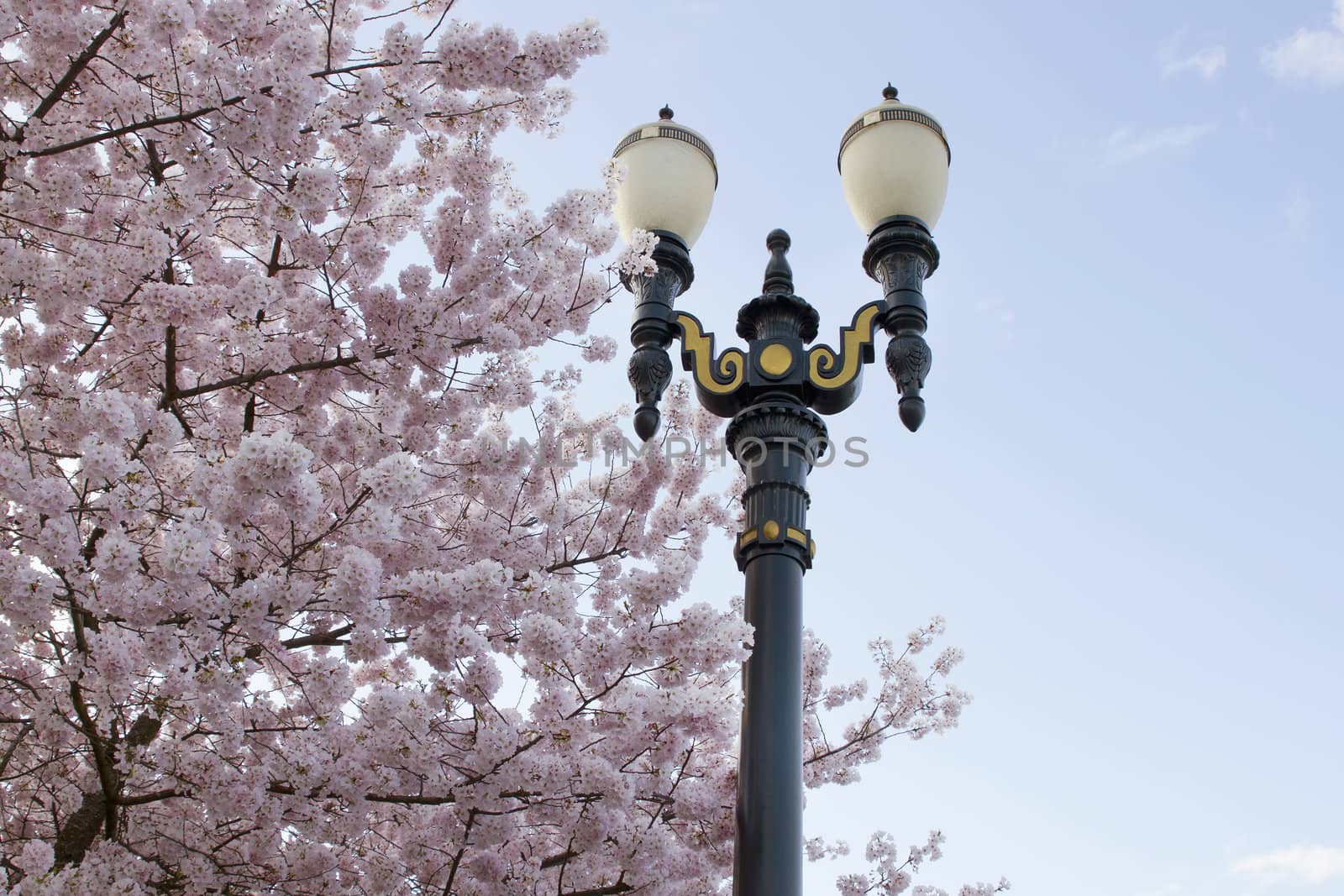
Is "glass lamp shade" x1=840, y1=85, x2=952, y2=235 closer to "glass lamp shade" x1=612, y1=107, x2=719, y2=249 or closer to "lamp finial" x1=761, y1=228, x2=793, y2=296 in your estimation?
"lamp finial" x1=761, y1=228, x2=793, y2=296

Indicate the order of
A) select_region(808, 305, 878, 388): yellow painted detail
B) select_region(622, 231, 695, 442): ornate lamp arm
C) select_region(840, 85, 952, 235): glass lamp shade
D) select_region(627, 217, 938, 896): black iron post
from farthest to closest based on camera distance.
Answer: select_region(840, 85, 952, 235): glass lamp shade → select_region(622, 231, 695, 442): ornate lamp arm → select_region(808, 305, 878, 388): yellow painted detail → select_region(627, 217, 938, 896): black iron post

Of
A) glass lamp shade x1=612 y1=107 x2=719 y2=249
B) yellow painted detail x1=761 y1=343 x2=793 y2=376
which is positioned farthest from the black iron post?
glass lamp shade x1=612 y1=107 x2=719 y2=249

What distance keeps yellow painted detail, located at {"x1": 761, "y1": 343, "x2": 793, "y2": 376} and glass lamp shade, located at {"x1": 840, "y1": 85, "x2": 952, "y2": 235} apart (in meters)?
0.95

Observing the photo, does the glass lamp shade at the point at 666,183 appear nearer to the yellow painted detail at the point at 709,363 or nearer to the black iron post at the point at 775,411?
the black iron post at the point at 775,411

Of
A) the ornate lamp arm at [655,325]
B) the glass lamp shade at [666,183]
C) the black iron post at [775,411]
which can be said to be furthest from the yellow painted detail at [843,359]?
the glass lamp shade at [666,183]

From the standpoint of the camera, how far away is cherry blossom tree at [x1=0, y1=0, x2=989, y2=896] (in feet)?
13.5

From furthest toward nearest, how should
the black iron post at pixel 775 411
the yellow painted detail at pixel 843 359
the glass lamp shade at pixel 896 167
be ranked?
the glass lamp shade at pixel 896 167 → the yellow painted detail at pixel 843 359 → the black iron post at pixel 775 411

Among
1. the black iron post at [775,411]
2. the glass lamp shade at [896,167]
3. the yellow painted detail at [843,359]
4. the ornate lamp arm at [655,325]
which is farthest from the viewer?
the glass lamp shade at [896,167]

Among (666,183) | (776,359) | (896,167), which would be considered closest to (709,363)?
(776,359)

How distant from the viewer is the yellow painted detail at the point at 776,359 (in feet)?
15.2

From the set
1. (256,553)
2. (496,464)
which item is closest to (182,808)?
(256,553)

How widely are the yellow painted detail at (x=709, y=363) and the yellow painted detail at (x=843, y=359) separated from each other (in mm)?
300

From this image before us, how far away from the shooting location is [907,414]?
466 cm

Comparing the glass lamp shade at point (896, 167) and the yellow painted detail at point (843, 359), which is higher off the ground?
the glass lamp shade at point (896, 167)
